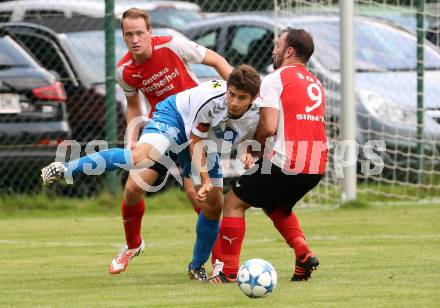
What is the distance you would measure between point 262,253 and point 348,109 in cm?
387

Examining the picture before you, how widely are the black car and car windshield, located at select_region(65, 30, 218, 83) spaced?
77 cm

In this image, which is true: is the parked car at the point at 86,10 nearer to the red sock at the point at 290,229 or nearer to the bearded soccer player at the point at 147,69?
the bearded soccer player at the point at 147,69

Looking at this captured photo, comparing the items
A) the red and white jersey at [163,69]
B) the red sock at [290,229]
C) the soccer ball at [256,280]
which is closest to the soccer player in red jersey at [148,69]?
the red and white jersey at [163,69]

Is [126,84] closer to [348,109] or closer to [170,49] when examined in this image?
[170,49]

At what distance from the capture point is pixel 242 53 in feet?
46.1

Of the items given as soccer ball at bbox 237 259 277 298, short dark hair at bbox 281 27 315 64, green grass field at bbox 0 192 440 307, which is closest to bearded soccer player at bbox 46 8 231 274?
green grass field at bbox 0 192 440 307

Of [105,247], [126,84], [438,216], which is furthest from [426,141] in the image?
[126,84]

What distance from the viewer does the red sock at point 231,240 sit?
757 cm

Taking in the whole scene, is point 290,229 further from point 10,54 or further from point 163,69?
point 10,54

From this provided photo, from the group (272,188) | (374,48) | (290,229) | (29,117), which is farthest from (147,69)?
(374,48)

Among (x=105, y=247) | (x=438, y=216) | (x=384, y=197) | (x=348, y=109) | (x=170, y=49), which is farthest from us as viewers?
(x=384, y=197)

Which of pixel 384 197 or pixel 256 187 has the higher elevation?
pixel 256 187

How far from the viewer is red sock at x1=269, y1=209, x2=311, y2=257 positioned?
7.60 meters

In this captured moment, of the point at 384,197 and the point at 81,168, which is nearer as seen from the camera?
the point at 81,168
